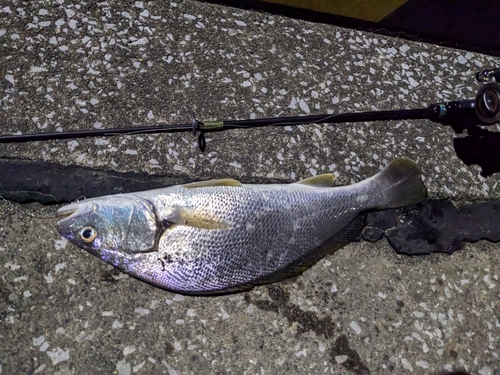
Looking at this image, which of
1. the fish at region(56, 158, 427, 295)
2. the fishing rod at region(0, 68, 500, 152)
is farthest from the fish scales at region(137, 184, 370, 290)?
the fishing rod at region(0, 68, 500, 152)

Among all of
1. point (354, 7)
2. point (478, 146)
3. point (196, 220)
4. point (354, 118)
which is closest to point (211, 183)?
point (196, 220)

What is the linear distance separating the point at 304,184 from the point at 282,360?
888mm

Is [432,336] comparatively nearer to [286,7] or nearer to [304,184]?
[304,184]

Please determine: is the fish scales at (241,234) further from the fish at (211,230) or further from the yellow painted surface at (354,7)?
the yellow painted surface at (354,7)

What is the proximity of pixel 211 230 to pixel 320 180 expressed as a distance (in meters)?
0.64

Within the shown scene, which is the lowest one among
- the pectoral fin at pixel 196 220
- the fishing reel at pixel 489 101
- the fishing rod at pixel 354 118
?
the pectoral fin at pixel 196 220

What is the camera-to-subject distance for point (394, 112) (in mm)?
2252

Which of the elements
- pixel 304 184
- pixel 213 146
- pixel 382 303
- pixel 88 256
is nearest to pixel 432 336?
pixel 382 303

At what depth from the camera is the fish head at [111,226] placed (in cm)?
173

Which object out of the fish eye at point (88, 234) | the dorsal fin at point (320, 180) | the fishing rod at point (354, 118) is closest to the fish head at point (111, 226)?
the fish eye at point (88, 234)

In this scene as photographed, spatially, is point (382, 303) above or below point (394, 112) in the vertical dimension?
below

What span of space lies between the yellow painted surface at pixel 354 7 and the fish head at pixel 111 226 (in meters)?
1.68

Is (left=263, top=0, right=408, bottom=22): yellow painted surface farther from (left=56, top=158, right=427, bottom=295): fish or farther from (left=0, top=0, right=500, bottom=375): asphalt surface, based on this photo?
(left=56, top=158, right=427, bottom=295): fish

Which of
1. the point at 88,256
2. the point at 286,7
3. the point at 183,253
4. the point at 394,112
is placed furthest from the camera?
the point at 286,7
